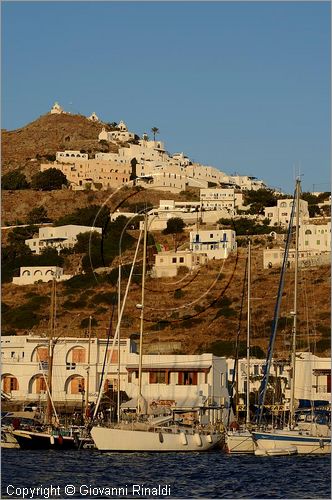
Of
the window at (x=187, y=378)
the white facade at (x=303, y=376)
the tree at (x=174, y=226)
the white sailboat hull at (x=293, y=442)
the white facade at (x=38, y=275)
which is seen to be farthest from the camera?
the tree at (x=174, y=226)

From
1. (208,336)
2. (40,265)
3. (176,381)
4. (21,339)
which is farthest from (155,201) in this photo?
(176,381)

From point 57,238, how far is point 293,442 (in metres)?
96.4

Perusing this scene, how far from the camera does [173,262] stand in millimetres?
122375

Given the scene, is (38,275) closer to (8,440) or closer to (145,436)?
(8,440)

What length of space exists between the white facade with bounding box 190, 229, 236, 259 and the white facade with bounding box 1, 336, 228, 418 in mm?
48073

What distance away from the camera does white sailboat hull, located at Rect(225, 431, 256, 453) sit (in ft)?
159

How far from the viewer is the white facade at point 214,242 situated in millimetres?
125781

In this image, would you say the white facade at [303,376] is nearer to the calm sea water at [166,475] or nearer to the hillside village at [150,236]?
the hillside village at [150,236]

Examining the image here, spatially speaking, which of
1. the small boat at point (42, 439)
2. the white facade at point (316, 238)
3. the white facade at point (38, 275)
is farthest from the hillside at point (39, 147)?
the small boat at point (42, 439)

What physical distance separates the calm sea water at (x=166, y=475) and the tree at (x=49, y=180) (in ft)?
399

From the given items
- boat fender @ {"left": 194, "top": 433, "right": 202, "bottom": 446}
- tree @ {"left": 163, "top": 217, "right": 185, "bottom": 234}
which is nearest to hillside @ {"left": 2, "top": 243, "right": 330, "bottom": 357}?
tree @ {"left": 163, "top": 217, "right": 185, "bottom": 234}

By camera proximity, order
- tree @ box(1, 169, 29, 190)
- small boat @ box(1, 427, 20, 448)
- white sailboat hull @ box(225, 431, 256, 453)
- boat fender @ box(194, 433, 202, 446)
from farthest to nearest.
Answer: tree @ box(1, 169, 29, 190) < small boat @ box(1, 427, 20, 448) < boat fender @ box(194, 433, 202, 446) < white sailboat hull @ box(225, 431, 256, 453)

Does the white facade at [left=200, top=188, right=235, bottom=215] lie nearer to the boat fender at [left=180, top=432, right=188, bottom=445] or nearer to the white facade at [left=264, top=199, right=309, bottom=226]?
the white facade at [left=264, top=199, right=309, bottom=226]

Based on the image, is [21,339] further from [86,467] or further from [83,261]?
[83,261]
